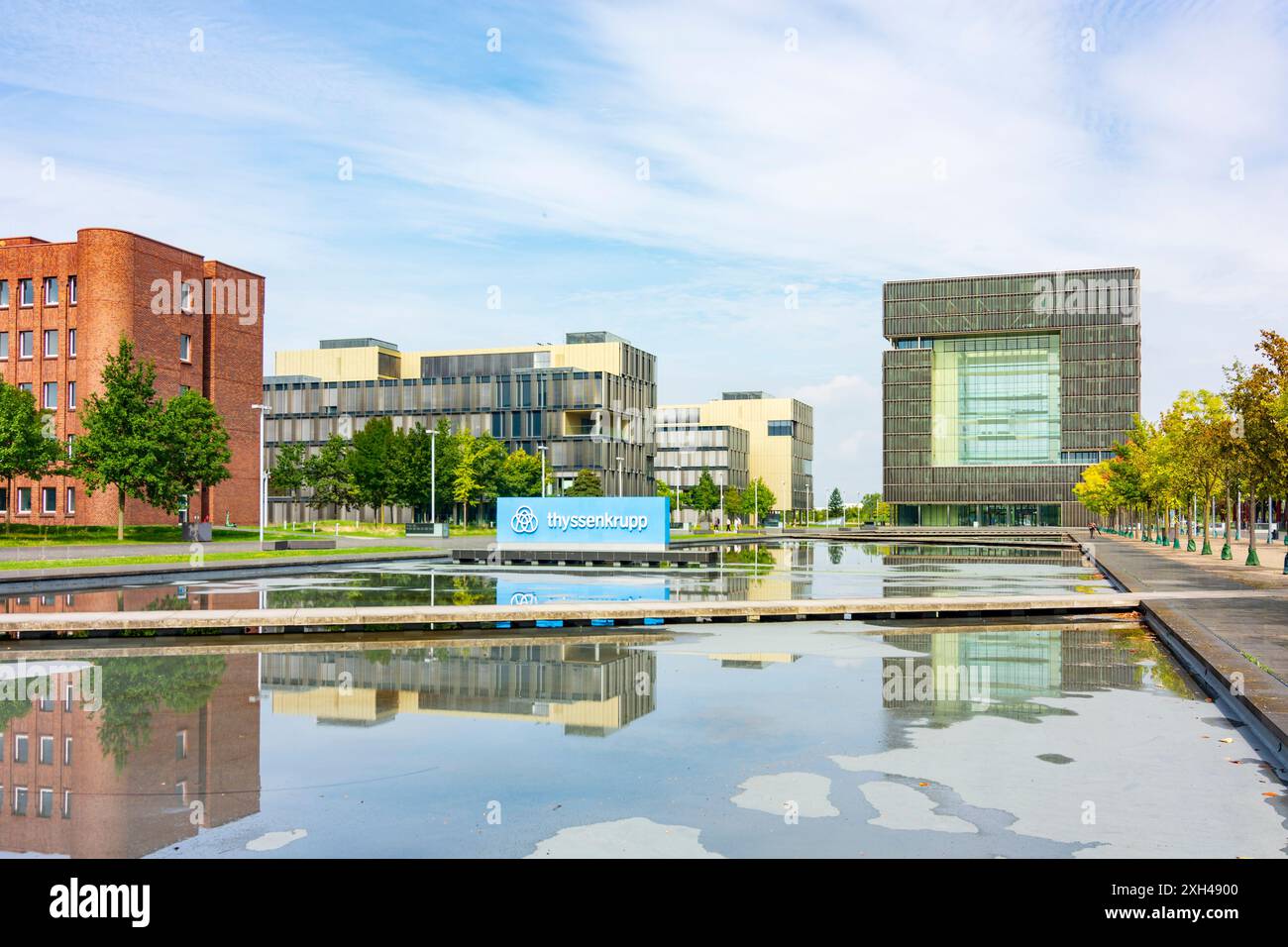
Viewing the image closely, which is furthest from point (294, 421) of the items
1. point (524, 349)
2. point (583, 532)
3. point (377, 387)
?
point (583, 532)

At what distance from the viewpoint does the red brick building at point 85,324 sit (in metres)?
66.0

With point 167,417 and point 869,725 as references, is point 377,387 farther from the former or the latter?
point 869,725

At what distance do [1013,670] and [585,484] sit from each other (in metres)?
94.2

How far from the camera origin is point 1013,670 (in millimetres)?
15711

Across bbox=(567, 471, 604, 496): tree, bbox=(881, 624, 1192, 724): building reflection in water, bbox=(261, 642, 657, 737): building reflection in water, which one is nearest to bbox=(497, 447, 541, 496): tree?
bbox=(567, 471, 604, 496): tree

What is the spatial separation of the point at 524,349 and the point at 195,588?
105376 mm

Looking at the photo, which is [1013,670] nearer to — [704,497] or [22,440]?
[22,440]

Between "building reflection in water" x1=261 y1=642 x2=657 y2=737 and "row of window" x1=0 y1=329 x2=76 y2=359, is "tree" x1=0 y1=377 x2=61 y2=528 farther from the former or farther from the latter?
"building reflection in water" x1=261 y1=642 x2=657 y2=737

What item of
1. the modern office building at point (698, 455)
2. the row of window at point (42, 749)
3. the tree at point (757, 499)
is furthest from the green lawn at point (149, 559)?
the modern office building at point (698, 455)

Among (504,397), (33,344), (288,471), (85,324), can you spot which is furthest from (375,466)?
(504,397)

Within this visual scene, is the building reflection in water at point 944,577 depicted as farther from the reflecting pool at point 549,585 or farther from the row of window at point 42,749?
the row of window at point 42,749

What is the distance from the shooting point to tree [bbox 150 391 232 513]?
55406mm

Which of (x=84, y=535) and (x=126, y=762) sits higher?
(x=84, y=535)

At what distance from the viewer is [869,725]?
38.0 ft
